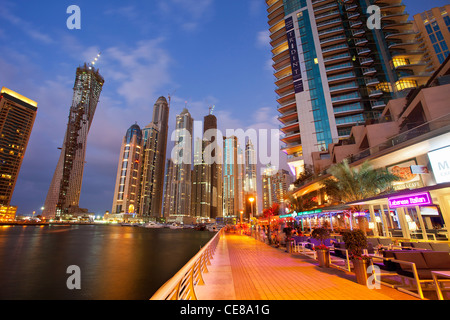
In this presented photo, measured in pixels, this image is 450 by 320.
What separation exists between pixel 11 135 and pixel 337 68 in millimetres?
164944

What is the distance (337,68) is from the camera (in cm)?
5653

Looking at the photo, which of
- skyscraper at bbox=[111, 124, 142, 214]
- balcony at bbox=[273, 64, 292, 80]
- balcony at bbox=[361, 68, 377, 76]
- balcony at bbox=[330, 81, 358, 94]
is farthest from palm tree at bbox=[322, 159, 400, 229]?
skyscraper at bbox=[111, 124, 142, 214]

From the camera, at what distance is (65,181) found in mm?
118812

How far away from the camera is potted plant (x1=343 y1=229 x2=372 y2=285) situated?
5832 mm

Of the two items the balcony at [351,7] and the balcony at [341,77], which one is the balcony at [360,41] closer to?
the balcony at [341,77]

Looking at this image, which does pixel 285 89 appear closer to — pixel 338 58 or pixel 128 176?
pixel 338 58

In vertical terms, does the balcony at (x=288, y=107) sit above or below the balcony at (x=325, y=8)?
below

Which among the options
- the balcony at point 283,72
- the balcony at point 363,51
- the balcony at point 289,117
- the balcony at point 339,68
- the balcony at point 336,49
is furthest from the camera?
the balcony at point 283,72

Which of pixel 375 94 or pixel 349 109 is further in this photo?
pixel 349 109

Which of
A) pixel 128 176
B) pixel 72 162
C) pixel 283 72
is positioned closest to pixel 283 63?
pixel 283 72

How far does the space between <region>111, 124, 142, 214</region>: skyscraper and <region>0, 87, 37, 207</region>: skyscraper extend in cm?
5595

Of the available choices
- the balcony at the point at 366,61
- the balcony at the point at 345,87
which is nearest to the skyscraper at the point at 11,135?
the balcony at the point at 345,87

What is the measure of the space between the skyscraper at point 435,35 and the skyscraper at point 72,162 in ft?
520

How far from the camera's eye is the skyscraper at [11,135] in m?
114
